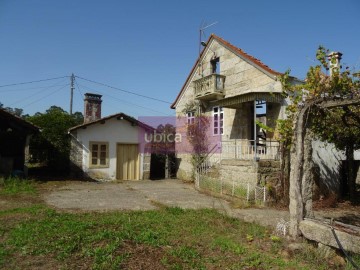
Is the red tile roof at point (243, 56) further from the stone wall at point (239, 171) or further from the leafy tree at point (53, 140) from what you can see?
the leafy tree at point (53, 140)

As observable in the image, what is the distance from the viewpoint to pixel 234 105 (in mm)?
15180

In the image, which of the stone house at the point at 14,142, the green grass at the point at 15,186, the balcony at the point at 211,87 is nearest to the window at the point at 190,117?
the balcony at the point at 211,87

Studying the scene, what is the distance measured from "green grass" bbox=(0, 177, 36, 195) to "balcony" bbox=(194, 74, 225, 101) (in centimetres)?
965

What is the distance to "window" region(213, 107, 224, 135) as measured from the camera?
55.2ft

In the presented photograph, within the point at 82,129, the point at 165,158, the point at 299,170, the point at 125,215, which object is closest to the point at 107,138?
A: the point at 82,129

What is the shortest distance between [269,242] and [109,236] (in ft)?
10.5

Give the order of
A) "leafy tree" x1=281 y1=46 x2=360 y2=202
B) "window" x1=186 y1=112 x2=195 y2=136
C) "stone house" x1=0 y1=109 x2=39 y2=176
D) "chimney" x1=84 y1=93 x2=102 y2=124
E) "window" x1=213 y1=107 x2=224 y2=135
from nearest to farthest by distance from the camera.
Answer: "leafy tree" x1=281 y1=46 x2=360 y2=202, "stone house" x1=0 y1=109 x2=39 y2=176, "window" x1=213 y1=107 x2=224 y2=135, "window" x1=186 y1=112 x2=195 y2=136, "chimney" x1=84 y1=93 x2=102 y2=124

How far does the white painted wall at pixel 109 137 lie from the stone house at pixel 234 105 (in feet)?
11.6

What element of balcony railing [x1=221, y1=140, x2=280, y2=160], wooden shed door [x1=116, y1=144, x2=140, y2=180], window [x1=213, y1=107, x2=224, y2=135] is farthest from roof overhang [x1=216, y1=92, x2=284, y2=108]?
wooden shed door [x1=116, y1=144, x2=140, y2=180]

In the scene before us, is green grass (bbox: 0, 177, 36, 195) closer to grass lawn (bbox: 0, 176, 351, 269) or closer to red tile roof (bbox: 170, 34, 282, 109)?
grass lawn (bbox: 0, 176, 351, 269)

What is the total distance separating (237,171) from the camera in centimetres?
1204

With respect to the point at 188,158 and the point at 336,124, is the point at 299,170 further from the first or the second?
the point at 188,158

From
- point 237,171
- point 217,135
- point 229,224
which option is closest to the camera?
point 229,224

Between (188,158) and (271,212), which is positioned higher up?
(188,158)
